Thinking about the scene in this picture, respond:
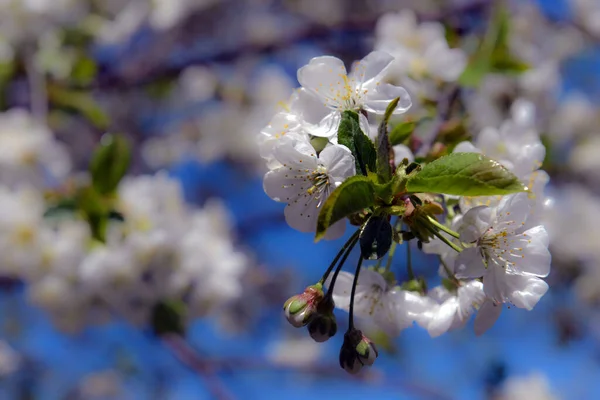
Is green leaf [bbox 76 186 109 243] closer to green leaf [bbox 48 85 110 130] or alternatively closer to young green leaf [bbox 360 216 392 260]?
green leaf [bbox 48 85 110 130]

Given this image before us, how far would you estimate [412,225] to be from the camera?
704mm

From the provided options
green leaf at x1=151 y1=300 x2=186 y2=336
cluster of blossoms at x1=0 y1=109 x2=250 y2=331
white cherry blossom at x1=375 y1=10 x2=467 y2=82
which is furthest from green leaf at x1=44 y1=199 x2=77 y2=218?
white cherry blossom at x1=375 y1=10 x2=467 y2=82

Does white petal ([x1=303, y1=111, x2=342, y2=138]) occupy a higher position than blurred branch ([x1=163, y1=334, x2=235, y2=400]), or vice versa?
white petal ([x1=303, y1=111, x2=342, y2=138])

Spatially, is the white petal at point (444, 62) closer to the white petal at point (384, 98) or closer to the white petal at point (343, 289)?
the white petal at point (384, 98)

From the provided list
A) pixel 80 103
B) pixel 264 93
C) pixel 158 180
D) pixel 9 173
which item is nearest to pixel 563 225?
pixel 264 93

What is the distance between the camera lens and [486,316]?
0.78m

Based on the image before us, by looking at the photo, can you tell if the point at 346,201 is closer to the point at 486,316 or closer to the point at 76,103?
the point at 486,316

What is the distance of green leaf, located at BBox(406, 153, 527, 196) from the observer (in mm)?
634

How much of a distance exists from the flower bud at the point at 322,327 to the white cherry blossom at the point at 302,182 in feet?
0.37

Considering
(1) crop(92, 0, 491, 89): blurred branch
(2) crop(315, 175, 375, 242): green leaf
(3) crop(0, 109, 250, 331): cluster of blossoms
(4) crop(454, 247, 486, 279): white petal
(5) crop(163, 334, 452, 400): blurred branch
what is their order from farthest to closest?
(1) crop(92, 0, 491, 89): blurred branch, (5) crop(163, 334, 452, 400): blurred branch, (3) crop(0, 109, 250, 331): cluster of blossoms, (4) crop(454, 247, 486, 279): white petal, (2) crop(315, 175, 375, 242): green leaf

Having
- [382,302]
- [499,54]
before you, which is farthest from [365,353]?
[499,54]

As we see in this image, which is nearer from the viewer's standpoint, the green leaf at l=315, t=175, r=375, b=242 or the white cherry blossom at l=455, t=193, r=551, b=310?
the green leaf at l=315, t=175, r=375, b=242

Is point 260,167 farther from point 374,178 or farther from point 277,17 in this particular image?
point 374,178

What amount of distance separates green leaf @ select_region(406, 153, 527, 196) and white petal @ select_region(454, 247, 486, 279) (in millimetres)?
107
